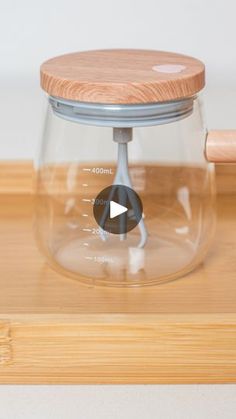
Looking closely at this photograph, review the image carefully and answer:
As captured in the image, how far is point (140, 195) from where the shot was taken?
2.64ft

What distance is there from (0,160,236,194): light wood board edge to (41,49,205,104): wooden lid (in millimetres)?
217

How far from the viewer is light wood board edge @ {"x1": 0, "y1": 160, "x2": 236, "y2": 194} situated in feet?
3.21

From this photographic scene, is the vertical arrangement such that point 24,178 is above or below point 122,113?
below

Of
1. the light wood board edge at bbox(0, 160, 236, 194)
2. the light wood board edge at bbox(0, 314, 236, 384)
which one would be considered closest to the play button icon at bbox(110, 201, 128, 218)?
the light wood board edge at bbox(0, 314, 236, 384)

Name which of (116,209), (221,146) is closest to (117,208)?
(116,209)

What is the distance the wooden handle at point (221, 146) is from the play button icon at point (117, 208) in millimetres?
74

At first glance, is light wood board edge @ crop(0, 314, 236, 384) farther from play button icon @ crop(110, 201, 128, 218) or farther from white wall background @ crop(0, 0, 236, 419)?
white wall background @ crop(0, 0, 236, 419)

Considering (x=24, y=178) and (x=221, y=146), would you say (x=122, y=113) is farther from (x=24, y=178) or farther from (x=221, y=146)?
(x=24, y=178)

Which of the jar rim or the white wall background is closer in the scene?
the jar rim

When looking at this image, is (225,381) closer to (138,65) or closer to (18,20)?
(138,65)

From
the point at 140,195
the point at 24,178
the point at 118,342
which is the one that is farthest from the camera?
the point at 24,178

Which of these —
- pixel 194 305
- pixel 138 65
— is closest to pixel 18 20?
pixel 138 65

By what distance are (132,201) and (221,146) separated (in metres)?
0.09

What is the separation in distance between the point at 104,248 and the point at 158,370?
14 centimetres
